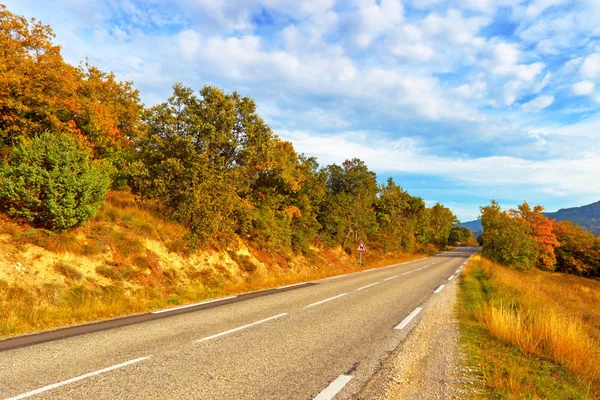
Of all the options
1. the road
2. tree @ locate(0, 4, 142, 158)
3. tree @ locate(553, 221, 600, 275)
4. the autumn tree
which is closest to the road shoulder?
the road

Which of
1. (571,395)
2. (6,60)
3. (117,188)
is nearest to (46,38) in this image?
(6,60)

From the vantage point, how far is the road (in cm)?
406

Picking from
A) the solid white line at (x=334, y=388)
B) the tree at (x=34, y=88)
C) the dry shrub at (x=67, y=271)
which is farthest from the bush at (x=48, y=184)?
the solid white line at (x=334, y=388)

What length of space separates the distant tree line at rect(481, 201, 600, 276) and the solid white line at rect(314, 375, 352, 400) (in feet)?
141

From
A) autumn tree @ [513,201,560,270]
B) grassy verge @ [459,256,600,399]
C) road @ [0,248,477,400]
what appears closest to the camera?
road @ [0,248,477,400]

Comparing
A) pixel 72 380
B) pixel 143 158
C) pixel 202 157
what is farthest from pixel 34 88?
pixel 72 380

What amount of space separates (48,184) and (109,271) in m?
3.29

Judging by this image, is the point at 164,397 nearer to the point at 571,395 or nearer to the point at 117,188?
the point at 571,395

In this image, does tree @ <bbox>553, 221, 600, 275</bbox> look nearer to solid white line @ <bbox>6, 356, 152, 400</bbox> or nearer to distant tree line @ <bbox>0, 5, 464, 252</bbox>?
distant tree line @ <bbox>0, 5, 464, 252</bbox>

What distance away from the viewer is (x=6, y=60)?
14.2m

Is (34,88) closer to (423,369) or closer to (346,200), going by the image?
(423,369)

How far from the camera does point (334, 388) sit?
4195mm

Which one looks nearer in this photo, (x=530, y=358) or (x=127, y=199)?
(x=530, y=358)

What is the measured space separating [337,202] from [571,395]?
27352 millimetres
